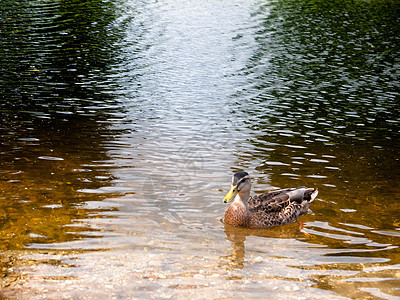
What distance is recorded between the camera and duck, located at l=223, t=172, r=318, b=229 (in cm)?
1175

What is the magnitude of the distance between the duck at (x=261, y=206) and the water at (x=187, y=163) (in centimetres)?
32

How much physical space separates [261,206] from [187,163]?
4.06 metres

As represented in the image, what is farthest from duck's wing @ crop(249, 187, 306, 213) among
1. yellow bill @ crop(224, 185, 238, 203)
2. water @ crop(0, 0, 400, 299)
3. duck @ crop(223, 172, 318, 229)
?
yellow bill @ crop(224, 185, 238, 203)

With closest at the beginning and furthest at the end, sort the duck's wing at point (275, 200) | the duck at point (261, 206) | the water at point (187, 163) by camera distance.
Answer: the water at point (187, 163) → the duck at point (261, 206) → the duck's wing at point (275, 200)

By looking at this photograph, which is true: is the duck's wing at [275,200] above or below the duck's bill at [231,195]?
below

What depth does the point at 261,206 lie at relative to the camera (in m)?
12.1

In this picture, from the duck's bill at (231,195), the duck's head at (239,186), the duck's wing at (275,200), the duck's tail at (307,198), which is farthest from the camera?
the duck's tail at (307,198)

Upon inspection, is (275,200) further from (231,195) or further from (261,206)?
(231,195)

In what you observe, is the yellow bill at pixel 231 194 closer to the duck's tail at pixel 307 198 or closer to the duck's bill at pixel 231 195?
the duck's bill at pixel 231 195

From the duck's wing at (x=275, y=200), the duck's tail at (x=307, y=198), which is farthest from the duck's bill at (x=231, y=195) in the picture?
the duck's tail at (x=307, y=198)

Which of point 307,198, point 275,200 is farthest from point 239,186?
point 307,198

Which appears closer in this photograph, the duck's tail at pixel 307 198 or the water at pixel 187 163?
the water at pixel 187 163

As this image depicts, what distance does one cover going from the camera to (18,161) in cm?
1484

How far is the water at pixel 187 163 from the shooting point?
953 centimetres
